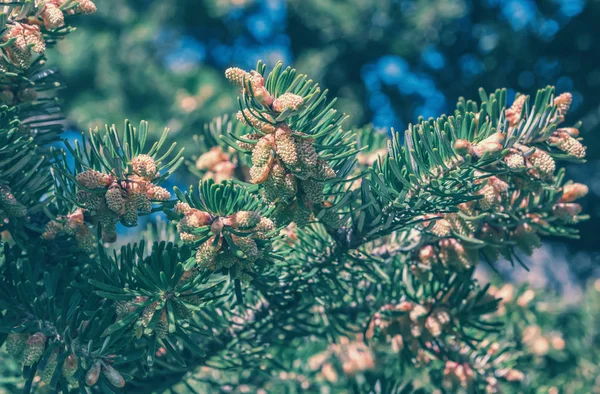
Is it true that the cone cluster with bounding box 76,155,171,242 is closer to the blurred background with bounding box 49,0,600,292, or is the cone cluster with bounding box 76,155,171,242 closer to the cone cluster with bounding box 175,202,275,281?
the cone cluster with bounding box 175,202,275,281

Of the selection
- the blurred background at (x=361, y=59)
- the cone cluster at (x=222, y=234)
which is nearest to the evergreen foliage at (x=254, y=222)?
the cone cluster at (x=222, y=234)

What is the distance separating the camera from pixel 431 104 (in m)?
2.67

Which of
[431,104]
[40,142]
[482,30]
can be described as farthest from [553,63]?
[40,142]

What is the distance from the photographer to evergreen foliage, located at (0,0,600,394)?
584 mm

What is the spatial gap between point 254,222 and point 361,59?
2.37 meters

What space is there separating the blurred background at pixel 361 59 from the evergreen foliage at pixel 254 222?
1559 mm

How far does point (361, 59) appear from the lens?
9.20 ft

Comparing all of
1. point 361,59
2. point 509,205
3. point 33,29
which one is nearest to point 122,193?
point 33,29

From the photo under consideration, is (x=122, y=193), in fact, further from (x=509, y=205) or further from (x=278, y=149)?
(x=509, y=205)

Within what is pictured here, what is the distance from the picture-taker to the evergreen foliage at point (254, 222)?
0.58 meters

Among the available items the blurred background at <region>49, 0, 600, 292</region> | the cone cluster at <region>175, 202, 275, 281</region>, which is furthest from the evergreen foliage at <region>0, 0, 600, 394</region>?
the blurred background at <region>49, 0, 600, 292</region>

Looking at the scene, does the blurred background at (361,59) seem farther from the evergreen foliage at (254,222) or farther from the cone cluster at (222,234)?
the cone cluster at (222,234)

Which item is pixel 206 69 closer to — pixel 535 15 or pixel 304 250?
pixel 535 15

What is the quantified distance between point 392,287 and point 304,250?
0.16 metres
